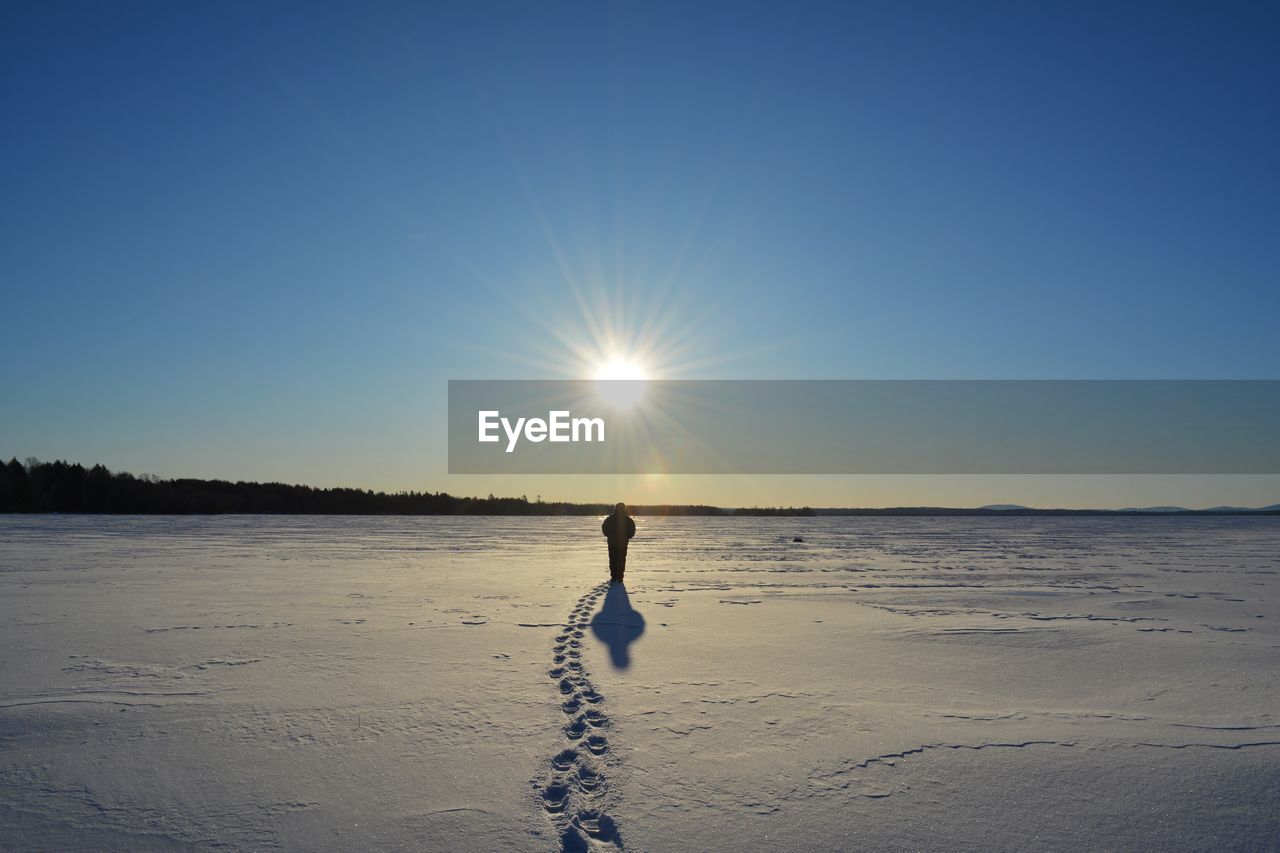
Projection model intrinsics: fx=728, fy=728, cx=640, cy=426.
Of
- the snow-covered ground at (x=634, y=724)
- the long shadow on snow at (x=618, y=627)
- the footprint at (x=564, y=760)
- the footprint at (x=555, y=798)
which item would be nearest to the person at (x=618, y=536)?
the long shadow on snow at (x=618, y=627)

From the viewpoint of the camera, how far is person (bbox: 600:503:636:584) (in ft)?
51.6

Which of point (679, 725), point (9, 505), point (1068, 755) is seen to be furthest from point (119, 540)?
point (9, 505)

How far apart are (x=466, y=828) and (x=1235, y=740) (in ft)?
18.0

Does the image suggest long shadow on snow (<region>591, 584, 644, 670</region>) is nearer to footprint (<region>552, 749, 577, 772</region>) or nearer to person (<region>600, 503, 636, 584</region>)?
person (<region>600, 503, 636, 584</region>)

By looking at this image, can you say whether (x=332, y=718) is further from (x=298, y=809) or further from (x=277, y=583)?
(x=277, y=583)

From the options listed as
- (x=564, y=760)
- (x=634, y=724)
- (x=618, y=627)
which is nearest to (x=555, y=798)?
(x=564, y=760)

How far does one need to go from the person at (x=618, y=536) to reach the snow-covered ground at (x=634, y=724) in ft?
10.1

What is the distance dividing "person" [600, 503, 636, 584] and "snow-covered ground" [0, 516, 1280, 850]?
309cm

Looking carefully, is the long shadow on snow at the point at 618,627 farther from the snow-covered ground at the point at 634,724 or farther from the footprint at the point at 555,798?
the footprint at the point at 555,798

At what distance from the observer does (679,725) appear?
5715 millimetres

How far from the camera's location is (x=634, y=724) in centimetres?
571

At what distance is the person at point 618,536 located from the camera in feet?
51.6

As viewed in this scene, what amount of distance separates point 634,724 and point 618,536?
33.2ft

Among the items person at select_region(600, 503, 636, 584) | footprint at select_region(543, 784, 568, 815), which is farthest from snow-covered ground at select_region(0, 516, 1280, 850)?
person at select_region(600, 503, 636, 584)
